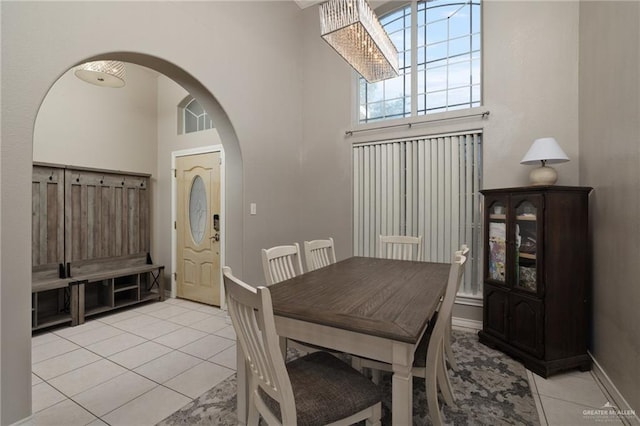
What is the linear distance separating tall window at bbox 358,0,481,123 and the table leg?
2858 millimetres

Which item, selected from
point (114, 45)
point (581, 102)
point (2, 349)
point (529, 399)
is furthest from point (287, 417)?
point (581, 102)

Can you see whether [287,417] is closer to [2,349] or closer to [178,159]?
[2,349]

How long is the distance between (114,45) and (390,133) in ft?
8.56

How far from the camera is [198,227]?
4.18 m

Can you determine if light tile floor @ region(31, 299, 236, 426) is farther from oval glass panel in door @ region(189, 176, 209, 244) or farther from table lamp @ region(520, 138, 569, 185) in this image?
table lamp @ region(520, 138, 569, 185)

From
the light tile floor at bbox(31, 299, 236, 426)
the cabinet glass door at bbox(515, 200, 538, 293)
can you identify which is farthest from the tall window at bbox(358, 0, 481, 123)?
the light tile floor at bbox(31, 299, 236, 426)

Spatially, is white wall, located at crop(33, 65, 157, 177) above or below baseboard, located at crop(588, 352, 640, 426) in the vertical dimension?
above

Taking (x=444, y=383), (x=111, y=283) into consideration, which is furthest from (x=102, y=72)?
(x=444, y=383)

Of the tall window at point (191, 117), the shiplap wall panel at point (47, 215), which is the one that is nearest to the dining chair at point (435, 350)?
the shiplap wall panel at point (47, 215)

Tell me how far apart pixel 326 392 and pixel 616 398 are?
1.94 meters

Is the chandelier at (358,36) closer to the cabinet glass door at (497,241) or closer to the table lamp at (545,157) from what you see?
the table lamp at (545,157)

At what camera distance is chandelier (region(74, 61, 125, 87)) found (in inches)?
109

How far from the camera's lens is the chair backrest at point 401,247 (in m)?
2.79

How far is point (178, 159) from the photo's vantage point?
4336mm
